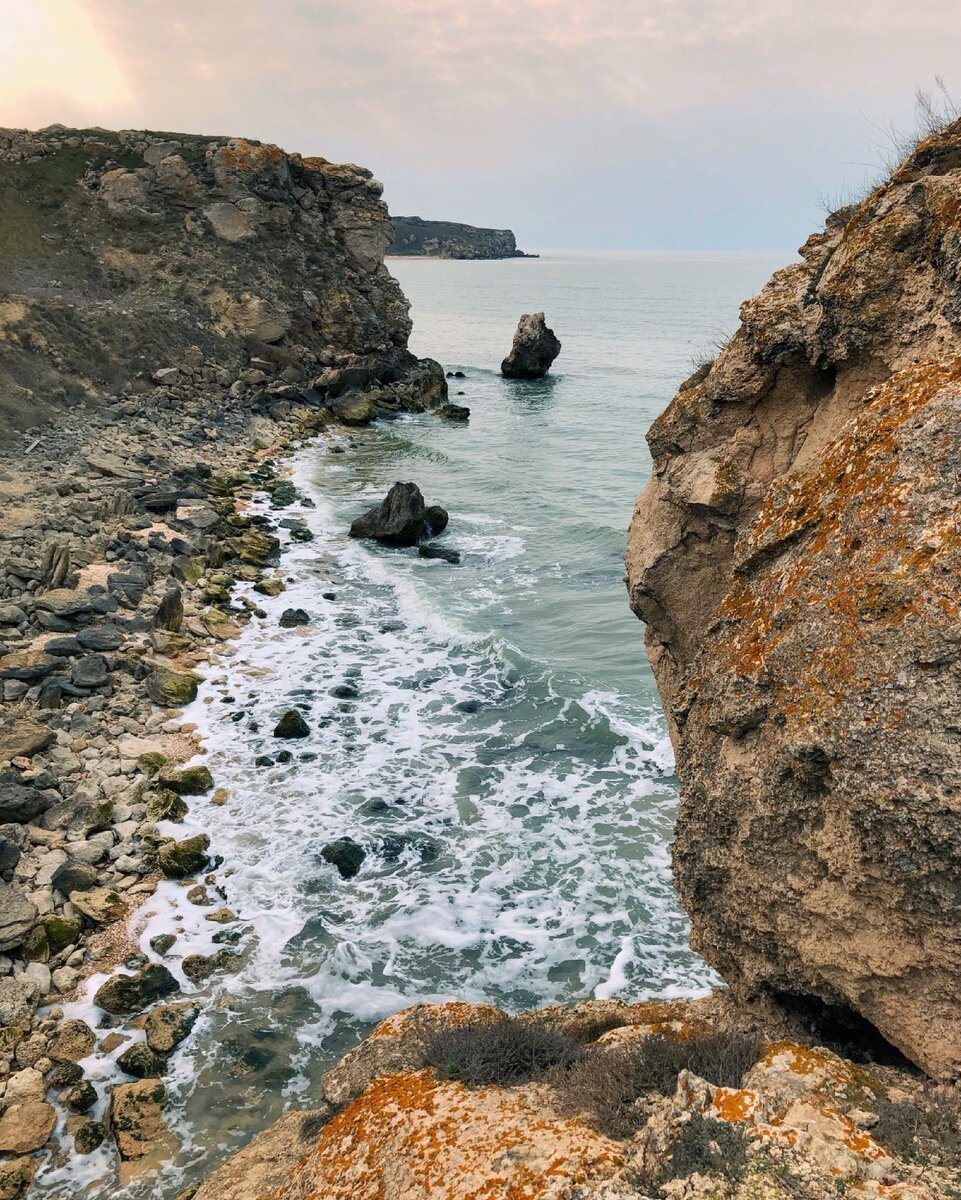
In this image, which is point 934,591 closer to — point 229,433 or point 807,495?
point 807,495

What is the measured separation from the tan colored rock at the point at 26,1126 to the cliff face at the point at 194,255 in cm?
3113

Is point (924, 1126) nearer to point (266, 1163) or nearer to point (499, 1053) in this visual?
point (499, 1053)

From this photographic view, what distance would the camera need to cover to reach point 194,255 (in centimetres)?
4341

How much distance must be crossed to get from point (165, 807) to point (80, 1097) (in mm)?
4189

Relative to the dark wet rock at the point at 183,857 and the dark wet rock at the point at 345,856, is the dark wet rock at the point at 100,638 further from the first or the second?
the dark wet rock at the point at 345,856

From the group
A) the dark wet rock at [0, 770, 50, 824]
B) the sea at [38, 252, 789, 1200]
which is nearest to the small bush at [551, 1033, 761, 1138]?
the sea at [38, 252, 789, 1200]

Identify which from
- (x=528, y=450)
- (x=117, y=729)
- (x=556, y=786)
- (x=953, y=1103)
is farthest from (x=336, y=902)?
(x=528, y=450)

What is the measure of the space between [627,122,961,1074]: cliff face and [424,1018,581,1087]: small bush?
1336 millimetres

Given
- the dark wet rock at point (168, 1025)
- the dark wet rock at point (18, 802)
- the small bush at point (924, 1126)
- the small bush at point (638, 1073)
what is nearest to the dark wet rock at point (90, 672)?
the dark wet rock at point (18, 802)

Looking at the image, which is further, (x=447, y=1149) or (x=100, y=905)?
(x=100, y=905)

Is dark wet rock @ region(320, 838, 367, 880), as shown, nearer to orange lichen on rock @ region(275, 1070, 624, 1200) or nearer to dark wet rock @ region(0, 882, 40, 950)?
dark wet rock @ region(0, 882, 40, 950)

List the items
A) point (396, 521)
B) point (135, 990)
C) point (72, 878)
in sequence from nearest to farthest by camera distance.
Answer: point (135, 990), point (72, 878), point (396, 521)

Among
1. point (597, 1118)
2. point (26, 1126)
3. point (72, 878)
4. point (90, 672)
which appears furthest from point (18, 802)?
point (597, 1118)

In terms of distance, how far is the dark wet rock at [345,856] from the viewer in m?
10.6
